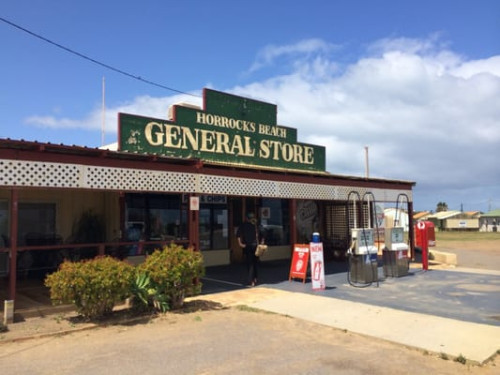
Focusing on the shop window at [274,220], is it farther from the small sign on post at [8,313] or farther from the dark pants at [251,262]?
the small sign on post at [8,313]

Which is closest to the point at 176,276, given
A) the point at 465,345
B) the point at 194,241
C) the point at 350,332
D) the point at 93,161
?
the point at 194,241

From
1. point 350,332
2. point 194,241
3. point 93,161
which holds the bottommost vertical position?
point 350,332

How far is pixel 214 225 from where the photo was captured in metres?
15.7

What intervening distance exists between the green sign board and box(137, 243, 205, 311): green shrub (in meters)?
4.55

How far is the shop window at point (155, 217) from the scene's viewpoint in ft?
45.7

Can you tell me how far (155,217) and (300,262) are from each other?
4947 mm

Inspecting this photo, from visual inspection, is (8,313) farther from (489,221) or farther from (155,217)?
(489,221)

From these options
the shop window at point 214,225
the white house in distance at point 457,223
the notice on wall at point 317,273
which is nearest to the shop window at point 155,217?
the shop window at point 214,225

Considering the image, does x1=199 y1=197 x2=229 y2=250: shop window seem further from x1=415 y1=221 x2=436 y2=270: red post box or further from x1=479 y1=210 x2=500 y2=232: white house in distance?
x1=479 y1=210 x2=500 y2=232: white house in distance

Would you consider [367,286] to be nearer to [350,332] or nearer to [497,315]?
[497,315]

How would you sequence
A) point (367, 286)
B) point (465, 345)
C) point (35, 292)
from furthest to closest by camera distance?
1. point (367, 286)
2. point (35, 292)
3. point (465, 345)

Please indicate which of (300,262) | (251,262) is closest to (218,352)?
(251,262)

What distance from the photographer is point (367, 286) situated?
1119 cm

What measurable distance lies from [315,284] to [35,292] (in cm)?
631
